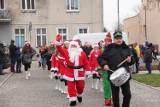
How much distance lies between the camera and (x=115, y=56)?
863 cm

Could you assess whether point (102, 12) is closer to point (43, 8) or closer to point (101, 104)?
A: point (43, 8)

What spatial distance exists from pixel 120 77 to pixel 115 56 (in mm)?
626

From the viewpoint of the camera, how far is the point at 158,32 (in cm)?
5191

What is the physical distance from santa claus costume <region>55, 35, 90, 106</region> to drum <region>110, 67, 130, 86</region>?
284 centimetres

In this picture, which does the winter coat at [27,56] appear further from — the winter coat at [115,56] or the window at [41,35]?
the window at [41,35]

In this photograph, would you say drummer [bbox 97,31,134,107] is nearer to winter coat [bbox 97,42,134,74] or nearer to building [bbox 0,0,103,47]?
winter coat [bbox 97,42,134,74]

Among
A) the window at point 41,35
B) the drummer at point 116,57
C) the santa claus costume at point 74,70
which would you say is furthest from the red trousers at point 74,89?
the window at point 41,35

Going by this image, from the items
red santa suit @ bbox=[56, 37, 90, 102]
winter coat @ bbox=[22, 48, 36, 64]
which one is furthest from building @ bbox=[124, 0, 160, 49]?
red santa suit @ bbox=[56, 37, 90, 102]

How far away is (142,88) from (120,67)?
667 centimetres

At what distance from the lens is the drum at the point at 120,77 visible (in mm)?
8203

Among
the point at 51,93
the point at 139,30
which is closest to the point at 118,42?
the point at 51,93

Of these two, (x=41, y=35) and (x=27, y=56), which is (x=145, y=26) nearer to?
(x=41, y=35)

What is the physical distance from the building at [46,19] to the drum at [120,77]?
33.1m

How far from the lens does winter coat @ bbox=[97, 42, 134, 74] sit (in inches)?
339
